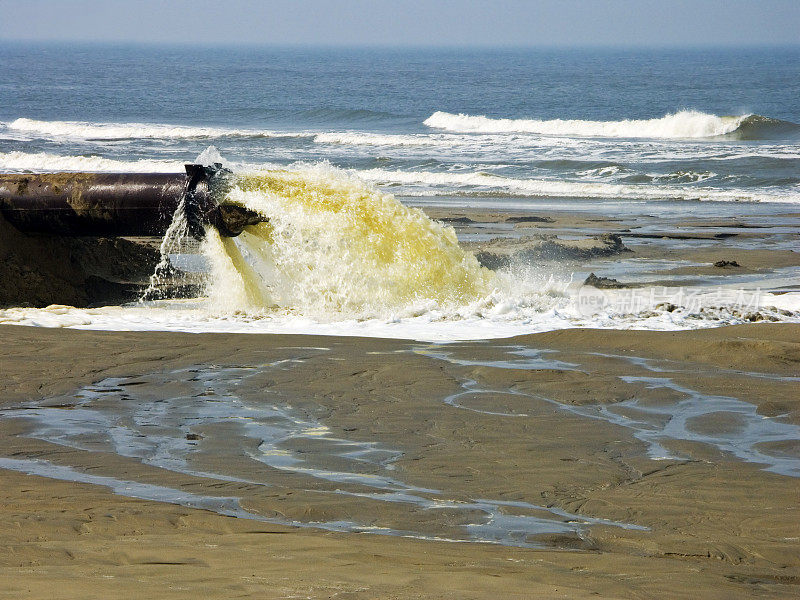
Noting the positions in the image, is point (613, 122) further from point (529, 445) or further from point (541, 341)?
point (529, 445)

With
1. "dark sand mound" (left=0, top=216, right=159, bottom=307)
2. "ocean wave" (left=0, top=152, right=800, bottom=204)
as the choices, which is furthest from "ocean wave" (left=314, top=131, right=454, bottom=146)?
"dark sand mound" (left=0, top=216, right=159, bottom=307)

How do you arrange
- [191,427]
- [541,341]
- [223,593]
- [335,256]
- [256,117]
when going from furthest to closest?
[256,117] < [335,256] < [541,341] < [191,427] < [223,593]

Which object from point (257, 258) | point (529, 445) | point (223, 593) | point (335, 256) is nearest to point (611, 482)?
point (529, 445)

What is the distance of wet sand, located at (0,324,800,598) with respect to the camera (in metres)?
3.04

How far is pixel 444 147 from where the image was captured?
1236 inches

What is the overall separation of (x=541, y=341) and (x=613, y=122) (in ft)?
119

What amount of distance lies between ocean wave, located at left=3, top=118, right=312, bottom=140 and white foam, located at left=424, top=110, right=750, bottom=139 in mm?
9699

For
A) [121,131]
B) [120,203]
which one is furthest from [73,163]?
[120,203]

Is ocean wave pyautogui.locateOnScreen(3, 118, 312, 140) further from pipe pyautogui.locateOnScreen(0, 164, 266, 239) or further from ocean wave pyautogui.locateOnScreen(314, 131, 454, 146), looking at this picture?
pipe pyautogui.locateOnScreen(0, 164, 266, 239)

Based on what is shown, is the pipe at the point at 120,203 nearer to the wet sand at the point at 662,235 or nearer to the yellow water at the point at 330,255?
the yellow water at the point at 330,255

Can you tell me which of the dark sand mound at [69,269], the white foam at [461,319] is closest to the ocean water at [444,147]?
the white foam at [461,319]

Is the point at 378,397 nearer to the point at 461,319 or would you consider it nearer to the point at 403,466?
the point at 403,466

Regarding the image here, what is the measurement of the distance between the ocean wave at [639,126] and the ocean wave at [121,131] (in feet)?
31.8

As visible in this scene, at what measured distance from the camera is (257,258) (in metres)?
9.65
